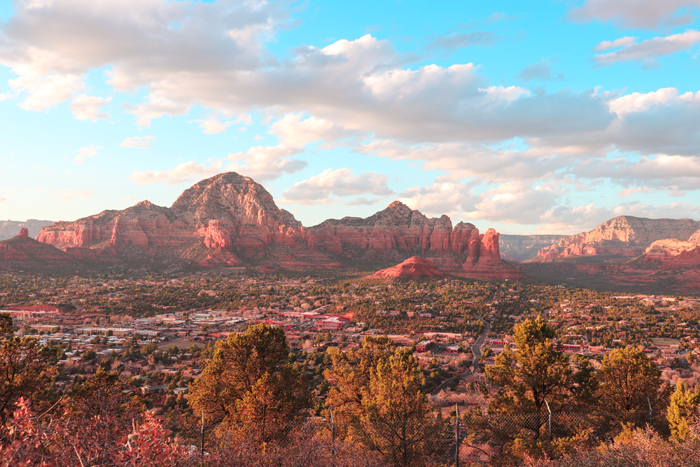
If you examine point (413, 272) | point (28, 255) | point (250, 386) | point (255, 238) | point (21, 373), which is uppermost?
point (255, 238)

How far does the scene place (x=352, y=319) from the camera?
79.9m

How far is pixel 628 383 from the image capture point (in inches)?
803

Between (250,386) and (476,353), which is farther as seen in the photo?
(476,353)

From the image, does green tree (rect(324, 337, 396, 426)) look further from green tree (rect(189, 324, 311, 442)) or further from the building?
the building

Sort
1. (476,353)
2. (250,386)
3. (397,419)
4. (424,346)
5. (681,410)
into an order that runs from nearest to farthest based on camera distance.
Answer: (681,410) < (397,419) < (250,386) < (476,353) < (424,346)

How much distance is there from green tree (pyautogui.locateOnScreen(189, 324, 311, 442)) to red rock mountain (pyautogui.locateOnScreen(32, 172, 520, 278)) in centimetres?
12645

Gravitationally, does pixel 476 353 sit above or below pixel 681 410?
below

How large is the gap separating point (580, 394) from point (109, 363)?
4828 centimetres

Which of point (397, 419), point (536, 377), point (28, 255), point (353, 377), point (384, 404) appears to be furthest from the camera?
point (28, 255)

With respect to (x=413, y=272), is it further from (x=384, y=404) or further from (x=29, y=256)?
(x=29, y=256)

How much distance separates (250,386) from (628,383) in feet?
60.5

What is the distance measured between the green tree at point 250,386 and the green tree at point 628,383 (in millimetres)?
14916

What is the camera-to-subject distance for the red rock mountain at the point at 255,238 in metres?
155

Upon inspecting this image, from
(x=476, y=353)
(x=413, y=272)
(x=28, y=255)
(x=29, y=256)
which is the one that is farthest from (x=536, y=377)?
(x=28, y=255)
